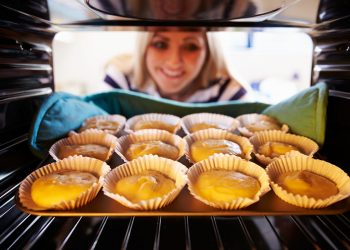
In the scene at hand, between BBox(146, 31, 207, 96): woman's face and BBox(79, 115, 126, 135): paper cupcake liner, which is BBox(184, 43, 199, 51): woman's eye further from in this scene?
BBox(79, 115, 126, 135): paper cupcake liner

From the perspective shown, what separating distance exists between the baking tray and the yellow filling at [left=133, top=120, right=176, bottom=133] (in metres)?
0.62

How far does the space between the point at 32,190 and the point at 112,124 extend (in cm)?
62

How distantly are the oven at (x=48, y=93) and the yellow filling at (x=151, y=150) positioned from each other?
275mm

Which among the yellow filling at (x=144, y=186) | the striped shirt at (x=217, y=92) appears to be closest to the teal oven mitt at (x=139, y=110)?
the yellow filling at (x=144, y=186)

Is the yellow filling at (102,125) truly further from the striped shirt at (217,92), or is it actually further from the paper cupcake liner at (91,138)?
the striped shirt at (217,92)

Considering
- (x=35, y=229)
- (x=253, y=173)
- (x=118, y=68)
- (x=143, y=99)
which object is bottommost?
(x=35, y=229)

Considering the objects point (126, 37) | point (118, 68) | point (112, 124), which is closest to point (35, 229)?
point (112, 124)

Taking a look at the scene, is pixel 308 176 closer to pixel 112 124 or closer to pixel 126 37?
pixel 112 124

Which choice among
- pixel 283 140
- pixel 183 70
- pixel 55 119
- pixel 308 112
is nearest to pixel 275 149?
pixel 283 140

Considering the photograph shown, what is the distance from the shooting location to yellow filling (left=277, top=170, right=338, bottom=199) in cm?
84

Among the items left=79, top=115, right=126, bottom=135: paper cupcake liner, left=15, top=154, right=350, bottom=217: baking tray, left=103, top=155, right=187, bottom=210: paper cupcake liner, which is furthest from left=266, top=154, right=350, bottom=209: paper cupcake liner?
→ left=79, top=115, right=126, bottom=135: paper cupcake liner

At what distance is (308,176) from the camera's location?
0.91 metres

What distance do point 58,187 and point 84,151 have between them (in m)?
0.30

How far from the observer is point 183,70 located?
221 cm
